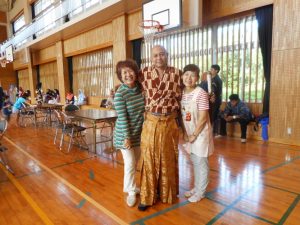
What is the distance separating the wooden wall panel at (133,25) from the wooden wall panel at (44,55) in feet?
22.5

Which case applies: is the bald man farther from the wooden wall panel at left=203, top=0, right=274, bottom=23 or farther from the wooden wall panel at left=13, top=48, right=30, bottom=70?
the wooden wall panel at left=13, top=48, right=30, bottom=70

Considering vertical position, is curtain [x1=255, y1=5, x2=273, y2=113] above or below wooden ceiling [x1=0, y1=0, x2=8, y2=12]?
below

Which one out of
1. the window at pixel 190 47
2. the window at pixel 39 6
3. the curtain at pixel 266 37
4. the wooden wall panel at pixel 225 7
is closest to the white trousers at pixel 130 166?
the curtain at pixel 266 37

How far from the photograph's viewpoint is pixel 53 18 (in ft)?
40.9

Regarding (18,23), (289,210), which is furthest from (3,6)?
(289,210)

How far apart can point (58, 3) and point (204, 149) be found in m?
11.8

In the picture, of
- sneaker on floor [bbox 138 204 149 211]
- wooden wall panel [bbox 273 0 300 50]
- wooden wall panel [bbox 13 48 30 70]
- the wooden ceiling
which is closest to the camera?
sneaker on floor [bbox 138 204 149 211]

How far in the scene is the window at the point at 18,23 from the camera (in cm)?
1667

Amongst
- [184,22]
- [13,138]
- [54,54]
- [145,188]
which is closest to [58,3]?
[54,54]

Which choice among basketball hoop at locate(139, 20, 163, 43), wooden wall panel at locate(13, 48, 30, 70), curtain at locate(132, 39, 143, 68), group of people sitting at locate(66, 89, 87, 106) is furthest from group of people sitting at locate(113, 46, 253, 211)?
wooden wall panel at locate(13, 48, 30, 70)

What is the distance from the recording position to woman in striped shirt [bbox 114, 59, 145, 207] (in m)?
2.43

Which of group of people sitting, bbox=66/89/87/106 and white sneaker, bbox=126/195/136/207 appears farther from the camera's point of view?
group of people sitting, bbox=66/89/87/106

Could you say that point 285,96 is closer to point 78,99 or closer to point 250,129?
point 250,129

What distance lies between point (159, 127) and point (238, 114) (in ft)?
11.8
